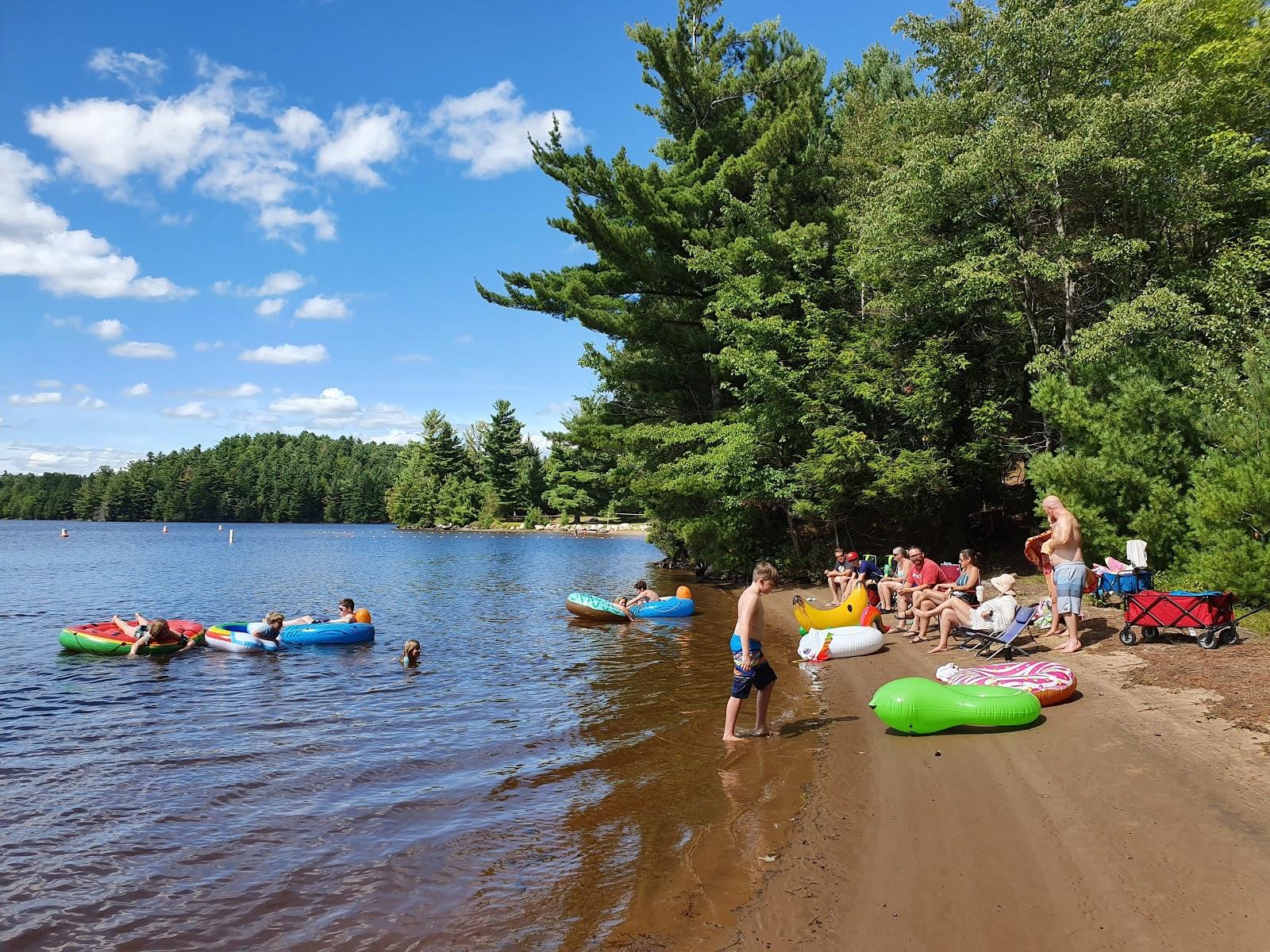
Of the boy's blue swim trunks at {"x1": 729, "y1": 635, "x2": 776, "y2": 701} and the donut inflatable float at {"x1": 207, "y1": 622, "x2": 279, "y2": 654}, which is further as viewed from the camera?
the donut inflatable float at {"x1": 207, "y1": 622, "x2": 279, "y2": 654}

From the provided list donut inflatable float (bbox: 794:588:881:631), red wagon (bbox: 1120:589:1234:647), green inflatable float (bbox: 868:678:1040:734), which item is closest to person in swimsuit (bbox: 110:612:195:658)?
donut inflatable float (bbox: 794:588:881:631)

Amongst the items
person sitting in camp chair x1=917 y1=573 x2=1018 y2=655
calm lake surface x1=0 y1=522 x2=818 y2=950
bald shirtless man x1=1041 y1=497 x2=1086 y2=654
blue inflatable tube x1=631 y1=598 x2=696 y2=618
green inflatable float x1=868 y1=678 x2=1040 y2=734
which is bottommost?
calm lake surface x1=0 y1=522 x2=818 y2=950

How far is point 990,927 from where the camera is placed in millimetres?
4387

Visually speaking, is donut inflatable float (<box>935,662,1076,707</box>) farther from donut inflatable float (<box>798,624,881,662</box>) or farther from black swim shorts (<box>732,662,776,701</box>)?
donut inflatable float (<box>798,624,881,662</box>)

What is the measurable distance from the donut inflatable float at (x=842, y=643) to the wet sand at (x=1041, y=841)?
4925 millimetres

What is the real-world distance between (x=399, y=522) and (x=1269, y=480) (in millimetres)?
98559

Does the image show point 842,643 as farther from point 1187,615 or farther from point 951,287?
point 951,287

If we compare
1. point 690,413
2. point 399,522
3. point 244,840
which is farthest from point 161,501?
point 244,840

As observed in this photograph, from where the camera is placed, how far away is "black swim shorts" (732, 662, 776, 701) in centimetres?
820

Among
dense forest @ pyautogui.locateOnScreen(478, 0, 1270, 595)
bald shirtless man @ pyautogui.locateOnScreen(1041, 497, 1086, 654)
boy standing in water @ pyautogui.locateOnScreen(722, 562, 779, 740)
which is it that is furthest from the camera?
dense forest @ pyautogui.locateOnScreen(478, 0, 1270, 595)

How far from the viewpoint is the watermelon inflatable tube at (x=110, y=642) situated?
50.9 feet

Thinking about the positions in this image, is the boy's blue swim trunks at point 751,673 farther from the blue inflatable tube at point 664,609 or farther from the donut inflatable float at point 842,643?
the blue inflatable tube at point 664,609

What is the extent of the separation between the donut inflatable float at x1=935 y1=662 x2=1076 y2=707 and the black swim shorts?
237cm

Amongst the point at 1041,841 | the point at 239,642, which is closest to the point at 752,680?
the point at 1041,841
